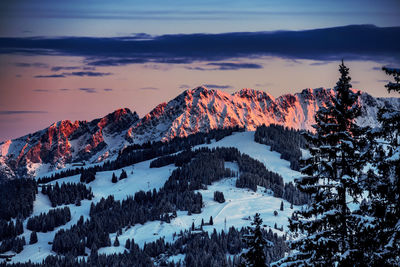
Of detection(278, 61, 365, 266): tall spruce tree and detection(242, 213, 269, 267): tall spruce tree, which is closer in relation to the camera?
detection(278, 61, 365, 266): tall spruce tree

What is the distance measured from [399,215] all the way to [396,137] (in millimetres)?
3538

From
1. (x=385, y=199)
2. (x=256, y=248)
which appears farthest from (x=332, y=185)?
(x=256, y=248)

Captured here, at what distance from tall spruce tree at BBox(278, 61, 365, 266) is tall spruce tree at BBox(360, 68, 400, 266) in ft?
3.25

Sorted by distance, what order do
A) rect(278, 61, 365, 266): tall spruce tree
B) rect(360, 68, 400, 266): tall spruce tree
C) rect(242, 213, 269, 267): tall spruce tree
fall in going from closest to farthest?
rect(360, 68, 400, 266): tall spruce tree → rect(278, 61, 365, 266): tall spruce tree → rect(242, 213, 269, 267): tall spruce tree

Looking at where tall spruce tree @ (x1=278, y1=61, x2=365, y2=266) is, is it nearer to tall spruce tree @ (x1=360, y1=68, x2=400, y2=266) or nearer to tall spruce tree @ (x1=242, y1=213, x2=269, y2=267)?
tall spruce tree @ (x1=360, y1=68, x2=400, y2=266)

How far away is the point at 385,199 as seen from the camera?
83.4ft

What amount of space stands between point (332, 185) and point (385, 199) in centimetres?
311

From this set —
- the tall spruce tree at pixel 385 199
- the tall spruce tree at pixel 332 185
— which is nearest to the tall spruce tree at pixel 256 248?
the tall spruce tree at pixel 332 185

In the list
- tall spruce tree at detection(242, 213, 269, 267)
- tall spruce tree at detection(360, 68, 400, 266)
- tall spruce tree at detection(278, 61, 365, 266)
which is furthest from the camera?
tall spruce tree at detection(242, 213, 269, 267)

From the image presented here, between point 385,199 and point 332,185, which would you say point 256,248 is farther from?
point 385,199

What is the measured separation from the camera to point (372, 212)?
26328 mm

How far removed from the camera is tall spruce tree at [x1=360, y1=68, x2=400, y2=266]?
2458 cm

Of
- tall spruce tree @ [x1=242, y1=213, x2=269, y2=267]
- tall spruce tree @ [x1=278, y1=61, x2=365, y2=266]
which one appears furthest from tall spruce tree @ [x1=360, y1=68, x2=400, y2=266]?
tall spruce tree @ [x1=242, y1=213, x2=269, y2=267]

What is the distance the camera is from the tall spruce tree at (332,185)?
89.4 ft
